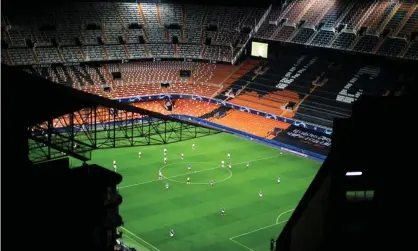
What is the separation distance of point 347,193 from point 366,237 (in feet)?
6.70

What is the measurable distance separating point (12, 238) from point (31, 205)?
3.36ft

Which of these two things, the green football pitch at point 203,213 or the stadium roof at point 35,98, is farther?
the green football pitch at point 203,213

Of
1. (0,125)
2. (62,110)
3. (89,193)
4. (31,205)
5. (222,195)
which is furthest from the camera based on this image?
(222,195)

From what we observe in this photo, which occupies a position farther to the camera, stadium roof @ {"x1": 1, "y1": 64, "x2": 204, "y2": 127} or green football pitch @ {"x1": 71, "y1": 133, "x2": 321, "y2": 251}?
green football pitch @ {"x1": 71, "y1": 133, "x2": 321, "y2": 251}

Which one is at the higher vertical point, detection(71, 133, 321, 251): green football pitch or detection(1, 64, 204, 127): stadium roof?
detection(1, 64, 204, 127): stadium roof

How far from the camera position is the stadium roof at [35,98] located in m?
15.9

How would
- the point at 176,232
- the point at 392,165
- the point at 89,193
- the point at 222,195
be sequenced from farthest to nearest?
the point at 222,195 → the point at 176,232 → the point at 392,165 → the point at 89,193

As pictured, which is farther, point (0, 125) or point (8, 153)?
point (8, 153)

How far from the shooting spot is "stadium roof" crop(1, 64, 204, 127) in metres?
15.9

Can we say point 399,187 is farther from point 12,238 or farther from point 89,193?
point 12,238

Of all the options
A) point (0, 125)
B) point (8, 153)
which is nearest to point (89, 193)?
point (8, 153)

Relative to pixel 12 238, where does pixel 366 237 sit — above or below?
below

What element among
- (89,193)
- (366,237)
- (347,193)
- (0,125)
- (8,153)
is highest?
(0,125)

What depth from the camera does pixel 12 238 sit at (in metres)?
14.6
